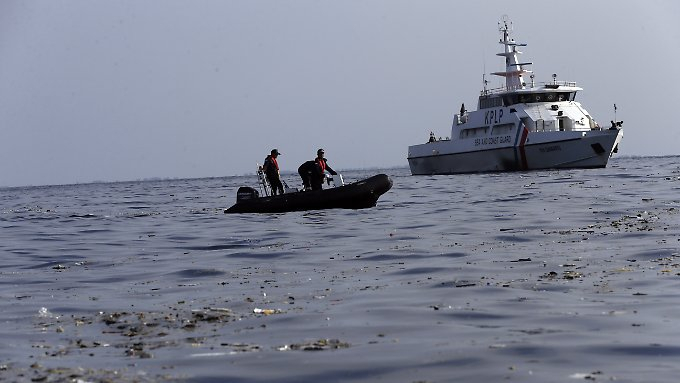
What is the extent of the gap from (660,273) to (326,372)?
6108mm

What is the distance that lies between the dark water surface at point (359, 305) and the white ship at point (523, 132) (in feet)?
125

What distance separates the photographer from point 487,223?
21.0 m

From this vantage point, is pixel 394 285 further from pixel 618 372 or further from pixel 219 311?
pixel 618 372

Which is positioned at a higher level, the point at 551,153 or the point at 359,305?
the point at 551,153

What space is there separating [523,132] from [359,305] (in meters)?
51.6

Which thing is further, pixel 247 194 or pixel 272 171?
pixel 247 194

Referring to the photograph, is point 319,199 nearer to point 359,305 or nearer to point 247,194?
point 247,194

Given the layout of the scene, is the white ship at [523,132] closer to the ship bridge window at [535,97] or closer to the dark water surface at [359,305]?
the ship bridge window at [535,97]

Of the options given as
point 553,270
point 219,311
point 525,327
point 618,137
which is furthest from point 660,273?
point 618,137

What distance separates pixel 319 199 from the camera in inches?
1096

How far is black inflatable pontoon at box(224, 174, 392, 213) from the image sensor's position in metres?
27.8

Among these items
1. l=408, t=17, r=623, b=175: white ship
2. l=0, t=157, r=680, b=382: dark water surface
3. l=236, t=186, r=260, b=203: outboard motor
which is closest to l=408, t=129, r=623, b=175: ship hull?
l=408, t=17, r=623, b=175: white ship

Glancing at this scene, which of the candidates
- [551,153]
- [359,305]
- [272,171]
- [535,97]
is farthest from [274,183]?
[535,97]

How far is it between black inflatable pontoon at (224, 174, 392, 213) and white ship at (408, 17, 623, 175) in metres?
31.9
